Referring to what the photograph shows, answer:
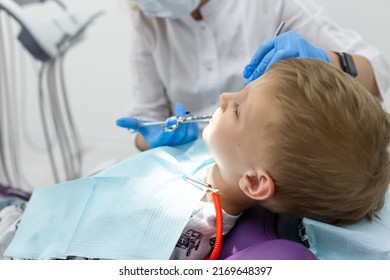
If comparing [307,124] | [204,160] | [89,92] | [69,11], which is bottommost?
[89,92]

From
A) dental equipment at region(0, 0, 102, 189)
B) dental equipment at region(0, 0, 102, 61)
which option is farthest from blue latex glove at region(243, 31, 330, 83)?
dental equipment at region(0, 0, 102, 189)

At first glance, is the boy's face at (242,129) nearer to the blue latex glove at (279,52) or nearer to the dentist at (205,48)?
the blue latex glove at (279,52)

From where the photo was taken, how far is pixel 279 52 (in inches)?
34.9

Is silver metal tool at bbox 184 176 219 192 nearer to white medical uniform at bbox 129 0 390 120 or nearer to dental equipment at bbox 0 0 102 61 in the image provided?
white medical uniform at bbox 129 0 390 120

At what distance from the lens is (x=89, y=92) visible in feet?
7.05

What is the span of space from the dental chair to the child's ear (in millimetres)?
83

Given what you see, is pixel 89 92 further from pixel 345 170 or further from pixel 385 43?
pixel 345 170

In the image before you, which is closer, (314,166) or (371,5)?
(314,166)

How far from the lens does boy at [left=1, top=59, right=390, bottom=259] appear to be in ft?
2.46

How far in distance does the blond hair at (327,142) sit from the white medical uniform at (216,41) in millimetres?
512

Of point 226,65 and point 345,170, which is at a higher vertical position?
point 345,170

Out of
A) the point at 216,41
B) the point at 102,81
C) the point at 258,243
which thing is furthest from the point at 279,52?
the point at 102,81

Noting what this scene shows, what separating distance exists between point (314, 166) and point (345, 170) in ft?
0.18

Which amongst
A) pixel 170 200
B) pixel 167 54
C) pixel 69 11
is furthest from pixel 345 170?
pixel 69 11
